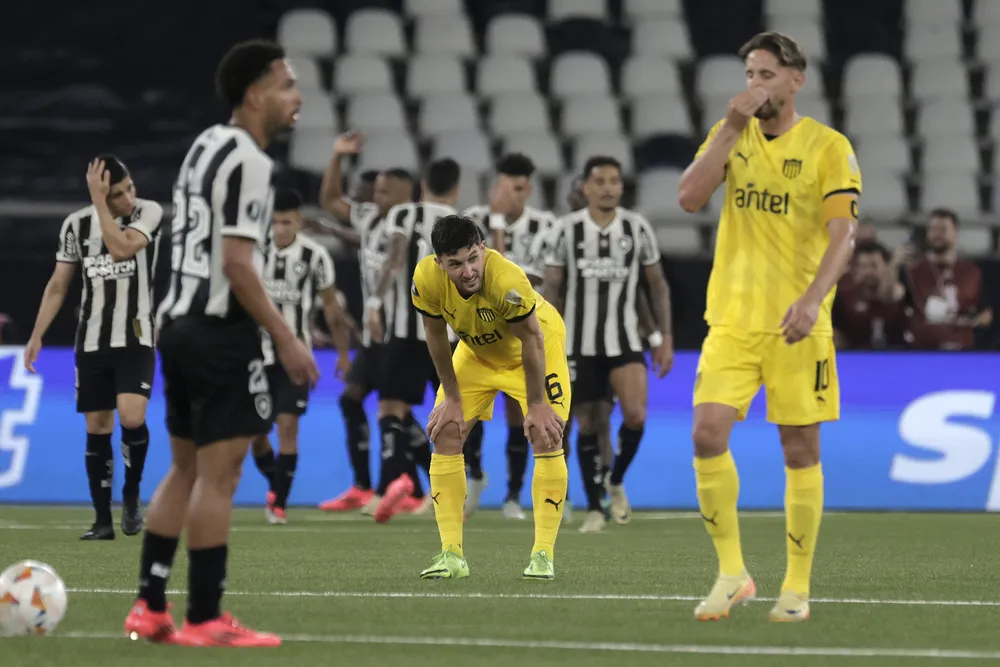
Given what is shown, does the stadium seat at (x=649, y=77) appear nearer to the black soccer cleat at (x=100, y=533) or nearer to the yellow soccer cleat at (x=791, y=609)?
the black soccer cleat at (x=100, y=533)

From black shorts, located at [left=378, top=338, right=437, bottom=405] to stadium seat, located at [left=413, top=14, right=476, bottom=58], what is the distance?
749 centimetres

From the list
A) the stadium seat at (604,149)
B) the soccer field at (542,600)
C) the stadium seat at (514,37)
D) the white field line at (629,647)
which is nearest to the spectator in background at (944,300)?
the soccer field at (542,600)

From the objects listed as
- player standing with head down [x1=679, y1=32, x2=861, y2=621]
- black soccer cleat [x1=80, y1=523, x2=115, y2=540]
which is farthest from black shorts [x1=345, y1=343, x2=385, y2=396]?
player standing with head down [x1=679, y1=32, x2=861, y2=621]

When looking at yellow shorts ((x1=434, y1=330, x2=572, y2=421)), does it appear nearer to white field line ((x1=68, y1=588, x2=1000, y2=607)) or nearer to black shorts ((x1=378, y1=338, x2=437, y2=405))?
white field line ((x1=68, y1=588, x2=1000, y2=607))

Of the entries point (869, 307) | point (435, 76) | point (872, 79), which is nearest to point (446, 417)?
point (869, 307)

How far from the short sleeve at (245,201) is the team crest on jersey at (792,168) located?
1.91 metres

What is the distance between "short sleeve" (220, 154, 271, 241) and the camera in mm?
5320

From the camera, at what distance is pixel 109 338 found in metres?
9.95

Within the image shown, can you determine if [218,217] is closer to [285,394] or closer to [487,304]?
[487,304]

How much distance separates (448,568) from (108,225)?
3.04 meters

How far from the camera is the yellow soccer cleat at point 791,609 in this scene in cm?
604

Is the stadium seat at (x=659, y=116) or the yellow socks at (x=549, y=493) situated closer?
the yellow socks at (x=549, y=493)

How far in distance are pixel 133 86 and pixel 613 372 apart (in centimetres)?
818

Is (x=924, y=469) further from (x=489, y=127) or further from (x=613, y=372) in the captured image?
(x=489, y=127)
